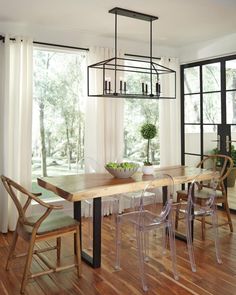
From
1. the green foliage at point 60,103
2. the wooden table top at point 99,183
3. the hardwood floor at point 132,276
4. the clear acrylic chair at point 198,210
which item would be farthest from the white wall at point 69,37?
the hardwood floor at point 132,276

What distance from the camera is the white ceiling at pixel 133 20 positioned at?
3428 millimetres

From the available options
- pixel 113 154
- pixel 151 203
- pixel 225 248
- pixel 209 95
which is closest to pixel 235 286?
pixel 225 248

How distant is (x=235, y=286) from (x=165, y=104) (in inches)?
130

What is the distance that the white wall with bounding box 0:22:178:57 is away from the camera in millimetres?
4082

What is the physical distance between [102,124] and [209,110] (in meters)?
1.79

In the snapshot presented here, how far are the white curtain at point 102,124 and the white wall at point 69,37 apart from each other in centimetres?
16

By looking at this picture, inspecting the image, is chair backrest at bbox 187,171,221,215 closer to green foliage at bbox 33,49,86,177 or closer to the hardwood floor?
the hardwood floor

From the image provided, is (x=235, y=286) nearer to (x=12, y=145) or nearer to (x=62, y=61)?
(x=12, y=145)

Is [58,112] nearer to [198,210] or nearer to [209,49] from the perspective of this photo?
[198,210]

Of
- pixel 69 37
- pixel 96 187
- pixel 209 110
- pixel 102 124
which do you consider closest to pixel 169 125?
pixel 209 110

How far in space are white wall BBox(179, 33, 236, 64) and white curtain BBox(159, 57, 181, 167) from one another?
196 mm

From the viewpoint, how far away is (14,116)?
403 centimetres

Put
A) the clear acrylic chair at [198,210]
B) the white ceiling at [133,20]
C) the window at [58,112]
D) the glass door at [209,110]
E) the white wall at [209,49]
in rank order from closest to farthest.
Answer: the clear acrylic chair at [198,210] → the white ceiling at [133,20] → the window at [58,112] → the white wall at [209,49] → the glass door at [209,110]

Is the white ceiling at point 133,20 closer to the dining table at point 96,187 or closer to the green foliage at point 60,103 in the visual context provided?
the green foliage at point 60,103
